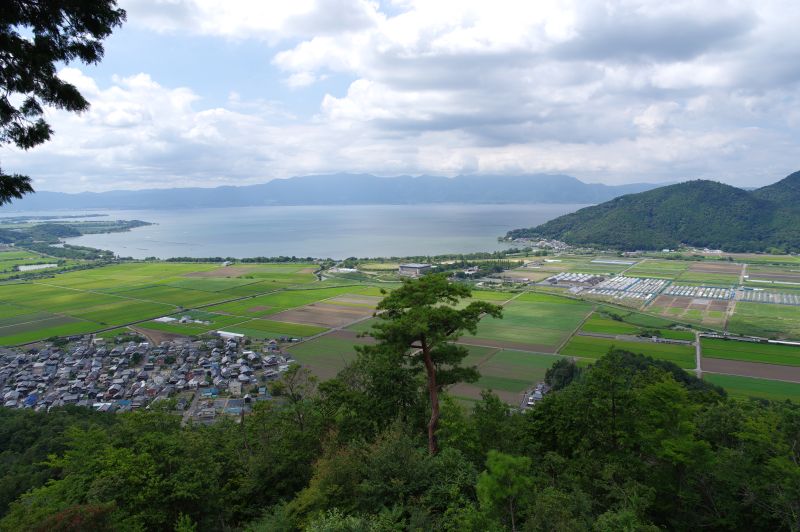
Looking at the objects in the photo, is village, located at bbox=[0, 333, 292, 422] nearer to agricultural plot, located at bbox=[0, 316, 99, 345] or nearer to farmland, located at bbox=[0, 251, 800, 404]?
agricultural plot, located at bbox=[0, 316, 99, 345]

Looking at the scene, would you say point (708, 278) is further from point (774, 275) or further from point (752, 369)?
point (752, 369)

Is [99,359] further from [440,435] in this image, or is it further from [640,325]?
[640,325]

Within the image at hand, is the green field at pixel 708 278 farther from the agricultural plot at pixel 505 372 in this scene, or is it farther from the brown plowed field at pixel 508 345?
the agricultural plot at pixel 505 372

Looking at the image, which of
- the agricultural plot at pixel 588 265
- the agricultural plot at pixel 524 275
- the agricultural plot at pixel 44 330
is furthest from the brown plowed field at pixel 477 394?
the agricultural plot at pixel 588 265

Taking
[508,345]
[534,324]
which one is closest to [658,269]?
[534,324]

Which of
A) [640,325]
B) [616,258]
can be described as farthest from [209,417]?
[616,258]

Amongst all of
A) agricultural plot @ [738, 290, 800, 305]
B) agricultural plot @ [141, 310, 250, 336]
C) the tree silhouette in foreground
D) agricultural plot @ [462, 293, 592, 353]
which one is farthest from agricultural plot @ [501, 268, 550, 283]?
the tree silhouette in foreground
